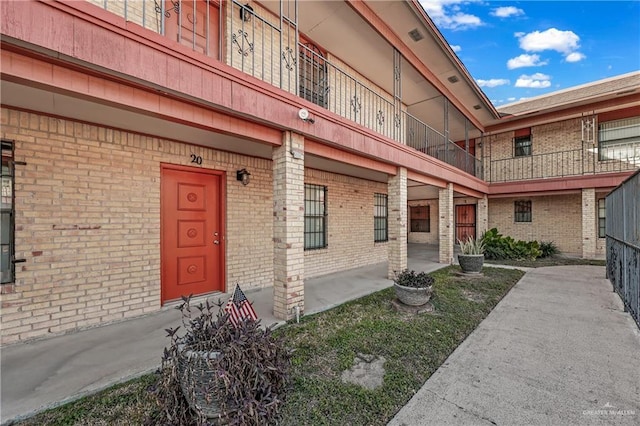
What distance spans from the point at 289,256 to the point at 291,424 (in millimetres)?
2272

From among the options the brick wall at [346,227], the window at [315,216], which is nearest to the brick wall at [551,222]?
the brick wall at [346,227]

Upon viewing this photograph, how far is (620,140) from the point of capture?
11289 mm

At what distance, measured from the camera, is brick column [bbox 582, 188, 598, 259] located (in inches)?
422

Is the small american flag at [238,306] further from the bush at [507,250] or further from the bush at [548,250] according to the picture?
the bush at [548,250]

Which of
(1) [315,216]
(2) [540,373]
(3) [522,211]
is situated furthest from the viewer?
(3) [522,211]

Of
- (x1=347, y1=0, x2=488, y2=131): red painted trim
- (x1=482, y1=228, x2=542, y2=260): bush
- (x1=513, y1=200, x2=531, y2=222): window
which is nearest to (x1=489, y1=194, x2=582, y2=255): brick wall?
(x1=513, y1=200, x2=531, y2=222): window

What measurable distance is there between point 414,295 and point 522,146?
12816 mm

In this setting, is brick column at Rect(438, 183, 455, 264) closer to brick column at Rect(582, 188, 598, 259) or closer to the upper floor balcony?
the upper floor balcony

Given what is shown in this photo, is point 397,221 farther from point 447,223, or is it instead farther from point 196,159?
point 196,159

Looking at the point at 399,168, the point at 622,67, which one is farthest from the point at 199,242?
the point at 622,67

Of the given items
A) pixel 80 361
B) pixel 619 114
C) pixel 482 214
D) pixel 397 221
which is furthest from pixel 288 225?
pixel 619 114

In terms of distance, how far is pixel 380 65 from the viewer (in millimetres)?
7977

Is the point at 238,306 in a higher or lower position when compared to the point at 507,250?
higher

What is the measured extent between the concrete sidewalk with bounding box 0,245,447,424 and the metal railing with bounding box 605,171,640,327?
4938mm
